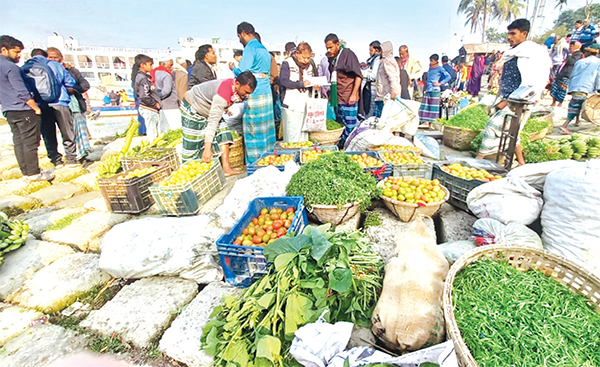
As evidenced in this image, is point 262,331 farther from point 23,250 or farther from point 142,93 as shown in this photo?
point 142,93

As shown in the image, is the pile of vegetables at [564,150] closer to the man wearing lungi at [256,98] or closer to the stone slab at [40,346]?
the man wearing lungi at [256,98]

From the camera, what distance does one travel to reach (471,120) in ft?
19.1

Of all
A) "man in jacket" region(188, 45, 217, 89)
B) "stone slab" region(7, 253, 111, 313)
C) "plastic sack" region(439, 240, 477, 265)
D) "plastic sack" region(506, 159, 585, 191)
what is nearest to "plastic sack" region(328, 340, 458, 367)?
"plastic sack" region(439, 240, 477, 265)

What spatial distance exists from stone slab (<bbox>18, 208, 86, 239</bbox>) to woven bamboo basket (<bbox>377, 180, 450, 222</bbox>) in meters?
4.27

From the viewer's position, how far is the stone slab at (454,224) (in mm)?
2934

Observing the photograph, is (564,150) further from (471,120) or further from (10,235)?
(10,235)

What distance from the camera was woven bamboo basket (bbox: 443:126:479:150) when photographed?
569 cm

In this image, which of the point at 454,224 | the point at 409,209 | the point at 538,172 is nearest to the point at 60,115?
the point at 409,209

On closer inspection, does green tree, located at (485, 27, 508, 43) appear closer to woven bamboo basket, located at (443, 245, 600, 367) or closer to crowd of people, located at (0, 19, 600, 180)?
crowd of people, located at (0, 19, 600, 180)

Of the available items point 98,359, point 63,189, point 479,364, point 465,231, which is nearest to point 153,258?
point 98,359

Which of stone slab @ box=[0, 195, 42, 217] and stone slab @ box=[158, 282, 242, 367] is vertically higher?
stone slab @ box=[0, 195, 42, 217]

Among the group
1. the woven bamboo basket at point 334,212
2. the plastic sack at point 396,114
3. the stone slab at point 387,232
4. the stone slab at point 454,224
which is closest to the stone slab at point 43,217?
the woven bamboo basket at point 334,212

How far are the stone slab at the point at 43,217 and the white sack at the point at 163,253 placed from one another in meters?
1.83

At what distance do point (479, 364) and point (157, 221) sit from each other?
278 cm
